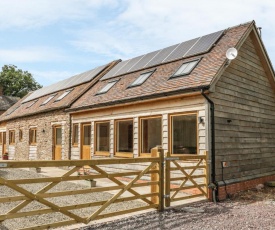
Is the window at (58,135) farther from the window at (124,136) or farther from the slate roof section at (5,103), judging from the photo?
the slate roof section at (5,103)

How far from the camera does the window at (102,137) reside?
1288 cm

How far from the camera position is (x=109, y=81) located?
15734mm

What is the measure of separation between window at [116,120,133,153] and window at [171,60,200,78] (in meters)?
2.64

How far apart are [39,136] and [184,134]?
471 inches

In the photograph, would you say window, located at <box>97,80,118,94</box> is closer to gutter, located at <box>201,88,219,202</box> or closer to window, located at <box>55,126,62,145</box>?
window, located at <box>55,126,62,145</box>

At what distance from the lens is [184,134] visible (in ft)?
31.7

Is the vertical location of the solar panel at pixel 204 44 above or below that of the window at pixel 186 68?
above

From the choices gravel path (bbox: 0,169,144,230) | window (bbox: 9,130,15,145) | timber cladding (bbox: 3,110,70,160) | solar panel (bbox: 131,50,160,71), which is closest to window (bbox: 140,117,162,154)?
gravel path (bbox: 0,169,144,230)

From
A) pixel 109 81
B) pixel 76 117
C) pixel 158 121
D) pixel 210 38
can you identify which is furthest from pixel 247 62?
pixel 76 117

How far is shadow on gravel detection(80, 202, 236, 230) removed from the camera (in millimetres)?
5738

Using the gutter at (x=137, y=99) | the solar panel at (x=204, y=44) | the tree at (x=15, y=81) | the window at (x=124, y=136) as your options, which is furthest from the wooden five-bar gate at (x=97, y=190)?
the tree at (x=15, y=81)

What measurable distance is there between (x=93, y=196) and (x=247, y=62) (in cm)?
771

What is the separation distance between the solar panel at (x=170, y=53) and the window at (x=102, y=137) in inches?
135

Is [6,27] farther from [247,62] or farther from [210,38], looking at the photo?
[247,62]
